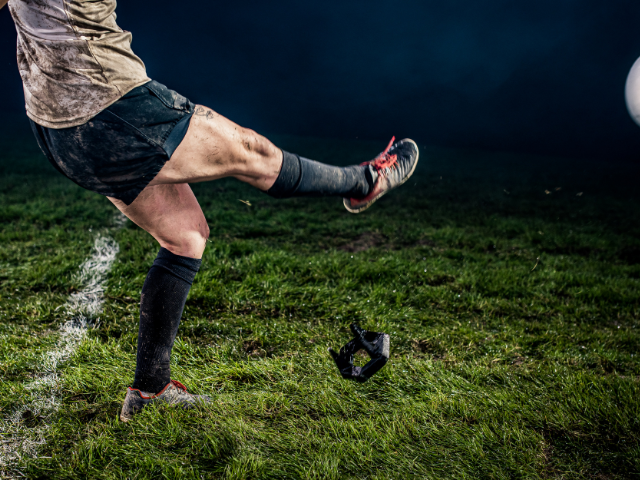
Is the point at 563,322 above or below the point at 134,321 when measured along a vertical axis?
above

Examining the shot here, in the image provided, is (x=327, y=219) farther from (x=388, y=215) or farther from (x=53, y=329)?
(x=53, y=329)

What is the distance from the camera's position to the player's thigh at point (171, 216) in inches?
65.9

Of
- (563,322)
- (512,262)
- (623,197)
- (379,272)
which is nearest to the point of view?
(563,322)

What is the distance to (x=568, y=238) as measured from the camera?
20.4 ft

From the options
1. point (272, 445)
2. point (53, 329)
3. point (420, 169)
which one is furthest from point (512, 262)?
point (420, 169)

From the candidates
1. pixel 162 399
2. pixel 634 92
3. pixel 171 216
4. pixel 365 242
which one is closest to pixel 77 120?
pixel 171 216

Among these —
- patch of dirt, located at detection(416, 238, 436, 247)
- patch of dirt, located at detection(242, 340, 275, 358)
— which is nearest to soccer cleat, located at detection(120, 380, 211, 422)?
patch of dirt, located at detection(242, 340, 275, 358)

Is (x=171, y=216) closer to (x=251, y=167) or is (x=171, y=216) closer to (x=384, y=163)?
(x=251, y=167)

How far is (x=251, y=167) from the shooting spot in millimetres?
1500

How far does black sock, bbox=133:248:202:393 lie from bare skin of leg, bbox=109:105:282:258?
8 centimetres

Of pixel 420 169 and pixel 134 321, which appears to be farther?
pixel 420 169

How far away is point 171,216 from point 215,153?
483 millimetres

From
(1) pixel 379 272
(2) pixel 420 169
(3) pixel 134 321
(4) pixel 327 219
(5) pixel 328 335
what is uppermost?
(2) pixel 420 169

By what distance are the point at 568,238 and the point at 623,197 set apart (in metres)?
7.87
